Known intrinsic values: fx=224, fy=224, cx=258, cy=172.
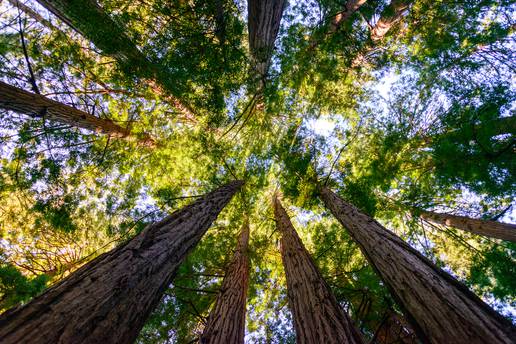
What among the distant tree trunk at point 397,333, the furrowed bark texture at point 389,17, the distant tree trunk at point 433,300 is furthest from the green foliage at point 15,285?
the furrowed bark texture at point 389,17

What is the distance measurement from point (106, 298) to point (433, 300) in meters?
2.34

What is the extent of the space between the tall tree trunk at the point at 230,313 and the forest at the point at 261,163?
3 cm

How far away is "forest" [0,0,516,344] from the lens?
10.1 ft

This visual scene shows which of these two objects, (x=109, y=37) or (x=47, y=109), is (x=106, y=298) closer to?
(x=109, y=37)

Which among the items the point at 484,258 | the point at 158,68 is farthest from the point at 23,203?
the point at 484,258

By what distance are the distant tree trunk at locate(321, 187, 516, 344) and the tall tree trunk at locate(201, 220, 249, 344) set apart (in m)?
1.97

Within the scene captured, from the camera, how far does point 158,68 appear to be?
5020 millimetres

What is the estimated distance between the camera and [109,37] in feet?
14.8

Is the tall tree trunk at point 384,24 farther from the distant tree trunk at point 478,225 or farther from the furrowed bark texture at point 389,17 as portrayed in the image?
the distant tree trunk at point 478,225

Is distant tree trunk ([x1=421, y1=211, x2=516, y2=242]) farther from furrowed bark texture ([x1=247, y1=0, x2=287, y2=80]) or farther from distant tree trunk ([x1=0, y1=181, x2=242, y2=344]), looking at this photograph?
distant tree trunk ([x1=0, y1=181, x2=242, y2=344])

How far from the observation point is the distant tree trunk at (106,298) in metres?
1.00

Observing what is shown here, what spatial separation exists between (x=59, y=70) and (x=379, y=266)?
7.57 m

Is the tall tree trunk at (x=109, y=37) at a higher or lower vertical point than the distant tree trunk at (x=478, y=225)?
higher

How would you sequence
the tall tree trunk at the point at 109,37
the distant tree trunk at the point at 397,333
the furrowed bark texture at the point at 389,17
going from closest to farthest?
the distant tree trunk at the point at 397,333, the tall tree trunk at the point at 109,37, the furrowed bark texture at the point at 389,17
